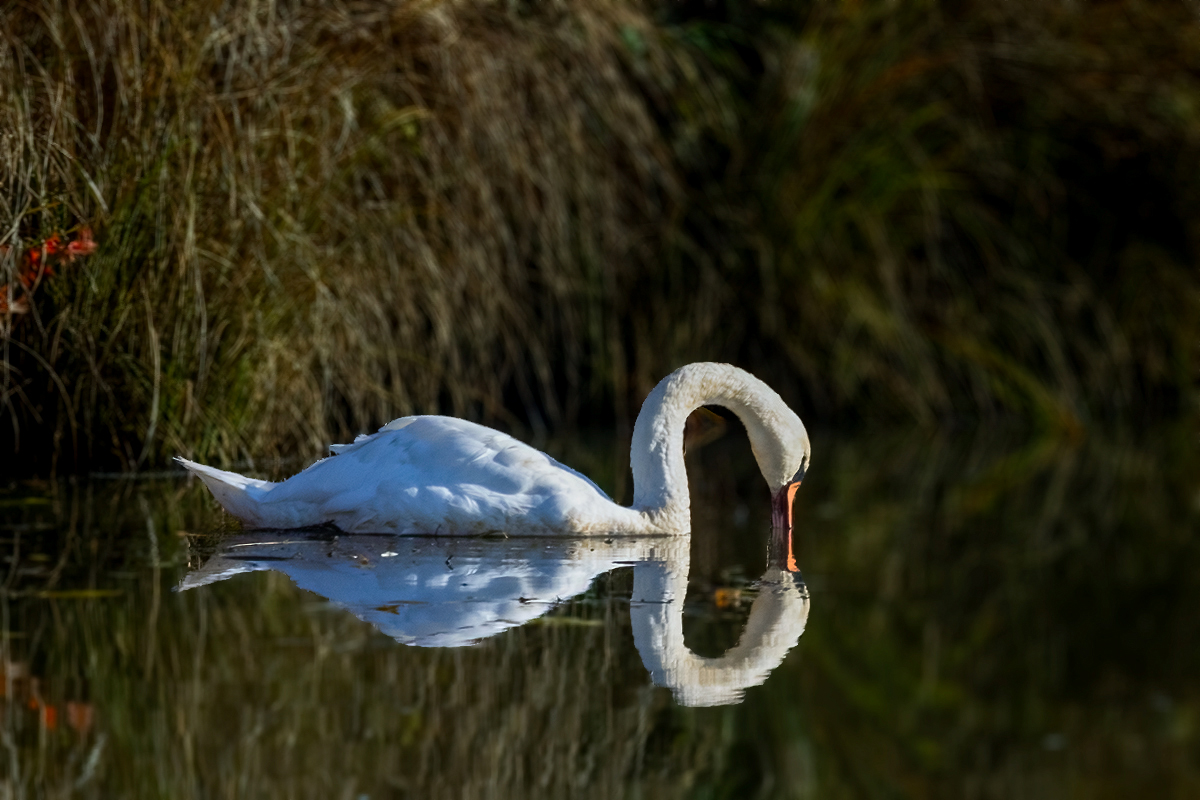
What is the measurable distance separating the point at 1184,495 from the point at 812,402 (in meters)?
2.72

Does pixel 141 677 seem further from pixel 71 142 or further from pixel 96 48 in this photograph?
pixel 96 48

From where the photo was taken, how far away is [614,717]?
2307 mm

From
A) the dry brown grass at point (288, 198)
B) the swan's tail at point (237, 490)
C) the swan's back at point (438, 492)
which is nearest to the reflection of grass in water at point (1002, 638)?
the swan's back at point (438, 492)

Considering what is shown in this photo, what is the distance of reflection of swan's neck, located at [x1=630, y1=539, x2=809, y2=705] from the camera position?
2512 mm

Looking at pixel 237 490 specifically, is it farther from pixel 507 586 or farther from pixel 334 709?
pixel 334 709

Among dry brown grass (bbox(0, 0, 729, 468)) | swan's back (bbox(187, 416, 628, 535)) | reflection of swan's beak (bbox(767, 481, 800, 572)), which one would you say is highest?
dry brown grass (bbox(0, 0, 729, 468))

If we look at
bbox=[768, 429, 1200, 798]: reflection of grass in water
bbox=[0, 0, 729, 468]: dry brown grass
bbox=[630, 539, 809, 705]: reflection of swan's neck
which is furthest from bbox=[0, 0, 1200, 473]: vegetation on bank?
bbox=[630, 539, 809, 705]: reflection of swan's neck

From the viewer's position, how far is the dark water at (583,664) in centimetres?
207

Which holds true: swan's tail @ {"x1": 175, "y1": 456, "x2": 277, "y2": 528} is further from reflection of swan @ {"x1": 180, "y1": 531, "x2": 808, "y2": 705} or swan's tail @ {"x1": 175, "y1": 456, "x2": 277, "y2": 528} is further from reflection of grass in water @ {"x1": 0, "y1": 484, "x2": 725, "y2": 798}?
reflection of grass in water @ {"x1": 0, "y1": 484, "x2": 725, "y2": 798}

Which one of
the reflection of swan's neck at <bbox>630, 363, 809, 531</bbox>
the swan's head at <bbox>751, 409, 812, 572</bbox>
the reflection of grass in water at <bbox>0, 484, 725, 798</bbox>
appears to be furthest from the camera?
the swan's head at <bbox>751, 409, 812, 572</bbox>

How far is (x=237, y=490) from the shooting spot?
3.68 m

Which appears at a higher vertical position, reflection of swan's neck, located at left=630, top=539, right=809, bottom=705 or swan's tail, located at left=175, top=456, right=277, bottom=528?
swan's tail, located at left=175, top=456, right=277, bottom=528

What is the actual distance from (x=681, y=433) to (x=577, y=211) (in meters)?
2.82

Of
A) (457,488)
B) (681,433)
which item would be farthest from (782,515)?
(457,488)
